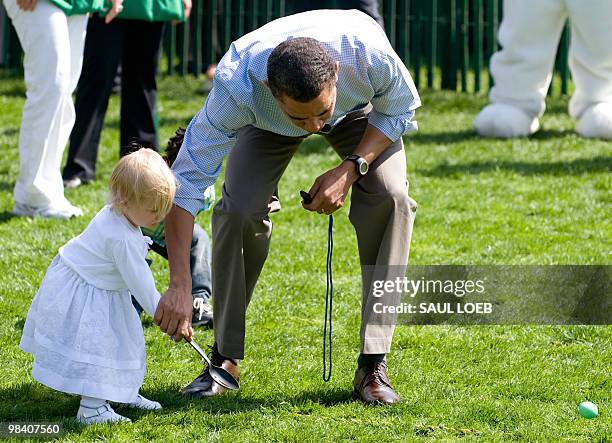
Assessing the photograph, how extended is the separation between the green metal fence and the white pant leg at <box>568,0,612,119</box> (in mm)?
1936

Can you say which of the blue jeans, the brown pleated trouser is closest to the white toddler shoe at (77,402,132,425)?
the brown pleated trouser

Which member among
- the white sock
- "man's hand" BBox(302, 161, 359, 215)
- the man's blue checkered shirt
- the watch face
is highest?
the man's blue checkered shirt

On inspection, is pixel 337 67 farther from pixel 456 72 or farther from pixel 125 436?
pixel 456 72

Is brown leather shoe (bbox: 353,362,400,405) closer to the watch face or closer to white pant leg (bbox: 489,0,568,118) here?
the watch face

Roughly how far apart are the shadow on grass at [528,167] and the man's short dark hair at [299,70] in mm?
3975

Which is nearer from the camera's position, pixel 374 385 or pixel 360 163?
pixel 360 163

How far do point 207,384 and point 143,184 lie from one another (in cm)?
87

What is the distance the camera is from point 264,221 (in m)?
4.28

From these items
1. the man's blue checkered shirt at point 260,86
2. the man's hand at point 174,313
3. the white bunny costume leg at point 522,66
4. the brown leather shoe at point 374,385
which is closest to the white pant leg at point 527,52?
the white bunny costume leg at point 522,66

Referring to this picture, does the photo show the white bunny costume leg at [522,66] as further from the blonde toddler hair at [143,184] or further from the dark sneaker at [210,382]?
the blonde toddler hair at [143,184]

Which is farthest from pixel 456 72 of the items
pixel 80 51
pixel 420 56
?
pixel 80 51

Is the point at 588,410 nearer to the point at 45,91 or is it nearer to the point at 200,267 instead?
the point at 200,267

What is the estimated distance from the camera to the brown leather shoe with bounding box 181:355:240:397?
427cm

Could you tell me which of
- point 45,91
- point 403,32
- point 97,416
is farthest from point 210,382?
point 403,32
